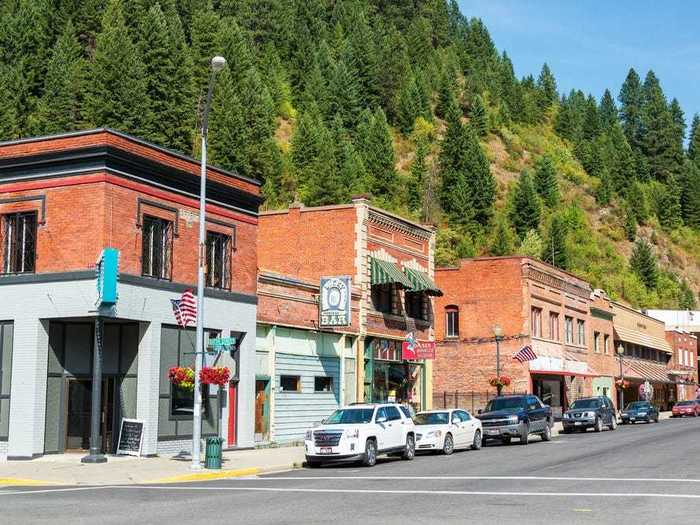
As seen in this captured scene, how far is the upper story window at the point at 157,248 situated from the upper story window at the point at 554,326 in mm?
34956

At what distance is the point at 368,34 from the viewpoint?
140250mm

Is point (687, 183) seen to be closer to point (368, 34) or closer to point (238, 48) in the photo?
point (368, 34)

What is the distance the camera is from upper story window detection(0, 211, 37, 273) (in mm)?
28000

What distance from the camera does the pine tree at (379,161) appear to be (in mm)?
107562

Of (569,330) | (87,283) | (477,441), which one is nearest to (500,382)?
(569,330)

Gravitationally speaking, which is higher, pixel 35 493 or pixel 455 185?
pixel 455 185

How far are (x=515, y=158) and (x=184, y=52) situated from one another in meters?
64.5

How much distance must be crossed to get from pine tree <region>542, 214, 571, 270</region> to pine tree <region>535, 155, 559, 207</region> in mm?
14619

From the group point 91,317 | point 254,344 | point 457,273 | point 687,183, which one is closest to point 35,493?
point 91,317

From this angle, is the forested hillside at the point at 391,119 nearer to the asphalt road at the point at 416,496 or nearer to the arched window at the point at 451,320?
the arched window at the point at 451,320

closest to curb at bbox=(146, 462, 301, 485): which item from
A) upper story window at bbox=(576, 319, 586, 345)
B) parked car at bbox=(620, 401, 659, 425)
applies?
parked car at bbox=(620, 401, 659, 425)

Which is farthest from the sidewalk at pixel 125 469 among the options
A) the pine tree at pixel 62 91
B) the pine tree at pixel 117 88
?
the pine tree at pixel 62 91

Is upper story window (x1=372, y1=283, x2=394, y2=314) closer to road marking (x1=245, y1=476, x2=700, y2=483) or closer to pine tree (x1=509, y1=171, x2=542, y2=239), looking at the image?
road marking (x1=245, y1=476, x2=700, y2=483)

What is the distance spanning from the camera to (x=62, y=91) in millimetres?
79375
